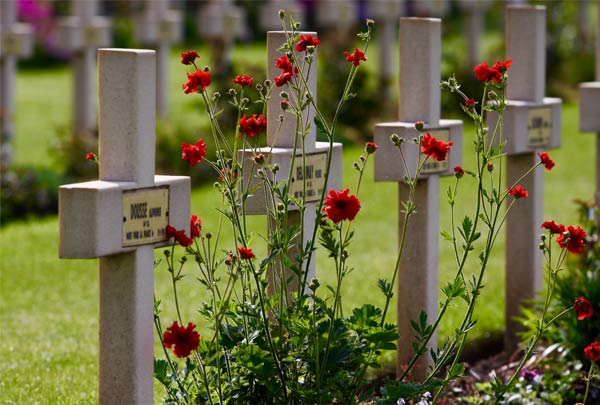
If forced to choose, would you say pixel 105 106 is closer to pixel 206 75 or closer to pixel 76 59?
pixel 206 75

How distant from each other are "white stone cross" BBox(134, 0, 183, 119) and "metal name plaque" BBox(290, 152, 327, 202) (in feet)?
28.5

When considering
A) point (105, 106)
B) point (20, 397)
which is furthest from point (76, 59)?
point (105, 106)

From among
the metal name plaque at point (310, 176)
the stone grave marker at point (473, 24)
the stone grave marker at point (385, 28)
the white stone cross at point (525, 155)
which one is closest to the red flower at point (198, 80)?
the metal name plaque at point (310, 176)

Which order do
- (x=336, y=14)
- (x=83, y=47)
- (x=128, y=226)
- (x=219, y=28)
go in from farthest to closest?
(x=336, y=14) < (x=219, y=28) < (x=83, y=47) < (x=128, y=226)

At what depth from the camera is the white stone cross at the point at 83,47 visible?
12.1m

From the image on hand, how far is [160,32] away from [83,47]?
4.93 ft

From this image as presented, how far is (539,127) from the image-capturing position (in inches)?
236

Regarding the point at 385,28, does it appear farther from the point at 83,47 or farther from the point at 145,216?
the point at 145,216

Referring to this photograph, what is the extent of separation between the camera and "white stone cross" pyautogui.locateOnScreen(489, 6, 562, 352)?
587cm

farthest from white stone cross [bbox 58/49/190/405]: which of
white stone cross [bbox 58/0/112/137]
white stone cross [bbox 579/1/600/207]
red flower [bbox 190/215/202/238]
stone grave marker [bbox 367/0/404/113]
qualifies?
stone grave marker [bbox 367/0/404/113]

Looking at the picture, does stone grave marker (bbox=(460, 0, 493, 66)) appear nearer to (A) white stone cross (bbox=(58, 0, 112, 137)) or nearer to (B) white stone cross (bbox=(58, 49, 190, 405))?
(A) white stone cross (bbox=(58, 0, 112, 137))

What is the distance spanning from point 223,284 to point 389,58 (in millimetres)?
8890

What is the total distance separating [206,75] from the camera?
3.61 meters

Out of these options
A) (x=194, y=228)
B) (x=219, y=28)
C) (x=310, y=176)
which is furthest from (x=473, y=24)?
(x=194, y=228)
